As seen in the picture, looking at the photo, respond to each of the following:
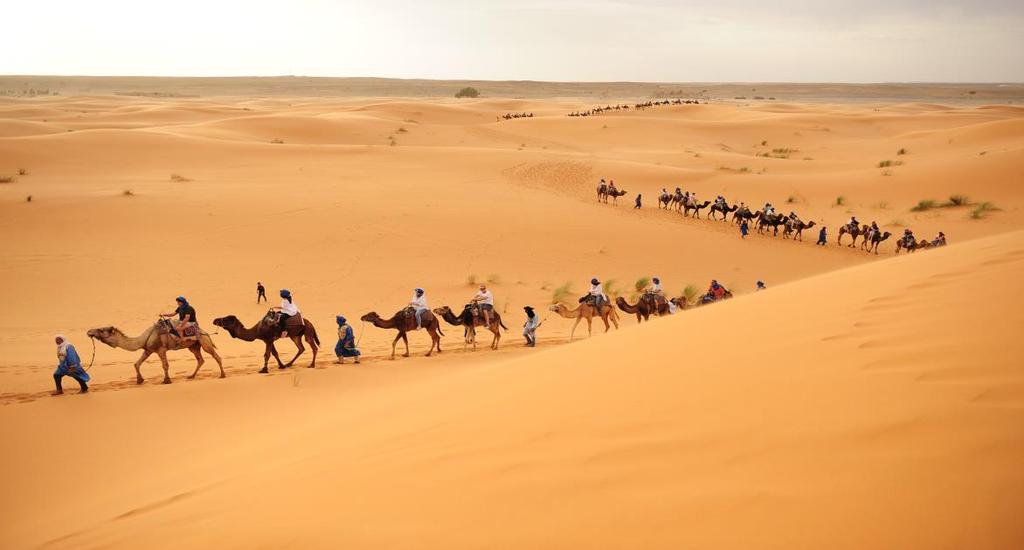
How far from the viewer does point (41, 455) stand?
8781mm

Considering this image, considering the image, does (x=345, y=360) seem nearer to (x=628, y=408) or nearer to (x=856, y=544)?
(x=628, y=408)

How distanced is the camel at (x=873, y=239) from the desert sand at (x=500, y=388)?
605 mm

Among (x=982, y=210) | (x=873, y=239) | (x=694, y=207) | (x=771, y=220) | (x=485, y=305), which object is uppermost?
(x=694, y=207)

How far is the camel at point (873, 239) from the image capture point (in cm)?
2409

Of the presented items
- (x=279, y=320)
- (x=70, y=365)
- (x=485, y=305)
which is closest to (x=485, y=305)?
(x=485, y=305)

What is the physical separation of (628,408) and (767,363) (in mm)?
1023

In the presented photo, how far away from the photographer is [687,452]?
367cm

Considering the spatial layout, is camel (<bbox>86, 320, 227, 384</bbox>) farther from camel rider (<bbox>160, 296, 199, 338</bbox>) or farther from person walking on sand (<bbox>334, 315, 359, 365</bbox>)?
person walking on sand (<bbox>334, 315, 359, 365</bbox>)

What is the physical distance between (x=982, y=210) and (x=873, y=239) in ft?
25.4

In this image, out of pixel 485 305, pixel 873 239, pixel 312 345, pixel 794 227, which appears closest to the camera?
pixel 312 345

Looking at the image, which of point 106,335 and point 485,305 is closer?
point 106,335

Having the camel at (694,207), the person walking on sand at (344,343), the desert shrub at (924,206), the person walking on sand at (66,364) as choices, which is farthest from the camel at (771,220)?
the person walking on sand at (66,364)

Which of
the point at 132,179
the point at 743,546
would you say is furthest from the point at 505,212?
the point at 743,546

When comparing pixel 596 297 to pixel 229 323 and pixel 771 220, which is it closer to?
pixel 229 323
